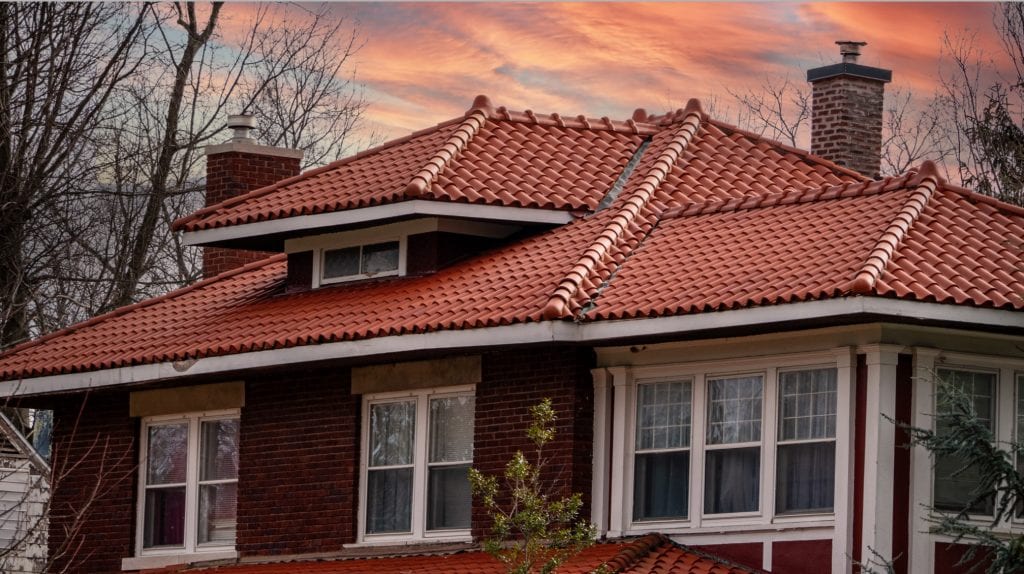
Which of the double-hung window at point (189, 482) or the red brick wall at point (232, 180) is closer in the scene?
the double-hung window at point (189, 482)

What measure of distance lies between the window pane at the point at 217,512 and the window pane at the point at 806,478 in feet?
23.6

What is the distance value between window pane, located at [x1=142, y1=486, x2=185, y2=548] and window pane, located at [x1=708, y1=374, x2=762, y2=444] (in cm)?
752

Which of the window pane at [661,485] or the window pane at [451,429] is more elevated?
the window pane at [451,429]

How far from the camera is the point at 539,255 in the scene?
2225 centimetres

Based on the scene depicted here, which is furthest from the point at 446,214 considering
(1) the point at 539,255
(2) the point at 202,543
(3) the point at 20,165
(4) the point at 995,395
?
(3) the point at 20,165

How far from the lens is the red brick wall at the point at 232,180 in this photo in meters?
28.8

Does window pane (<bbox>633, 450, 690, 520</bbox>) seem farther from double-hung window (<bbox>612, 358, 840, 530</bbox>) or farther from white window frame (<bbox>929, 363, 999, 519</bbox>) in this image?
white window frame (<bbox>929, 363, 999, 519</bbox>)

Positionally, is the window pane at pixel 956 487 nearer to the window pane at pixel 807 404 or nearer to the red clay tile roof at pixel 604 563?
the window pane at pixel 807 404

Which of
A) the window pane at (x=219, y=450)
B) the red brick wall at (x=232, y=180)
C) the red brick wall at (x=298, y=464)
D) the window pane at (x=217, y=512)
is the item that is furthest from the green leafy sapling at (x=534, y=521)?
the red brick wall at (x=232, y=180)

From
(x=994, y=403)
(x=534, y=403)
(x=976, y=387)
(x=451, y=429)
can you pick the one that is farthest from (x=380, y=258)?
(x=994, y=403)

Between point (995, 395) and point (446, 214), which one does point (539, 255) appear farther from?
point (995, 395)

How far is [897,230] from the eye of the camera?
63.2ft

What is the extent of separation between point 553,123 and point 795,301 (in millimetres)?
7938

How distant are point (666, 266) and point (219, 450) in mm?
6455
